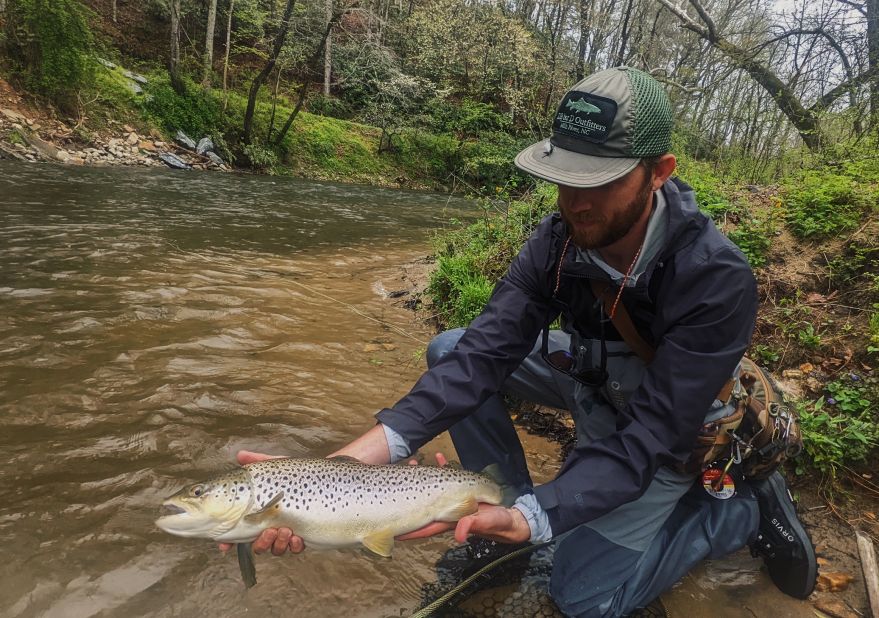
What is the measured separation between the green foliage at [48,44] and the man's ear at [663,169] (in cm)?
1782

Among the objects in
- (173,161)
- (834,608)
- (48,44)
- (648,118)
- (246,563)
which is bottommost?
(834,608)

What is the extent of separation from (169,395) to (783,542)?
3.84 metres

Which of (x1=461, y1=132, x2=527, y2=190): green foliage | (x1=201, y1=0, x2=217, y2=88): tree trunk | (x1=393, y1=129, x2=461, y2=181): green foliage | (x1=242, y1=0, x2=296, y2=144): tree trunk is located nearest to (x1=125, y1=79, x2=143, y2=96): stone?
(x1=201, y1=0, x2=217, y2=88): tree trunk

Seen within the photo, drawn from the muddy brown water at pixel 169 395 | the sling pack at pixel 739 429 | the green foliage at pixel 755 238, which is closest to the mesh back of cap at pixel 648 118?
the sling pack at pixel 739 429

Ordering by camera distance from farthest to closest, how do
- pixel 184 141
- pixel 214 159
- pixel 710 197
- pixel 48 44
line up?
1. pixel 214 159
2. pixel 184 141
3. pixel 48 44
4. pixel 710 197

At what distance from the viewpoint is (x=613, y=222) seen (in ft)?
6.77

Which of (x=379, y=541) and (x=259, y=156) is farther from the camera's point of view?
(x=259, y=156)

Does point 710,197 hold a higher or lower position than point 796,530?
higher

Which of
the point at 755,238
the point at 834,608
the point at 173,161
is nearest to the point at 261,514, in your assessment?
the point at 834,608

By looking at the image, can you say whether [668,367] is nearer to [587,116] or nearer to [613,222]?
[613,222]

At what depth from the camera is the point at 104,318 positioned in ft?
15.3

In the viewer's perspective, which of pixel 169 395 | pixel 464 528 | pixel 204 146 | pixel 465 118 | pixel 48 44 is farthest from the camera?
pixel 465 118

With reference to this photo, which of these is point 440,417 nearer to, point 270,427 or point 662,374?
point 662,374

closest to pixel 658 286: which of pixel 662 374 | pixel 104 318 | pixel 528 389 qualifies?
pixel 662 374
